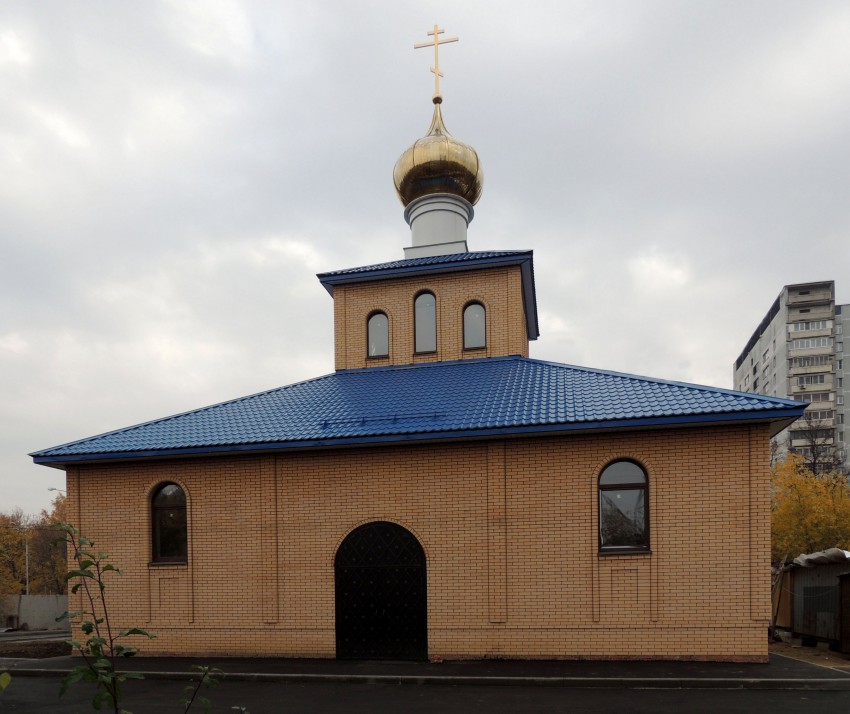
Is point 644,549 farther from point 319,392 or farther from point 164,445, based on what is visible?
point 164,445

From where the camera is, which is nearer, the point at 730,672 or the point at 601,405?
the point at 730,672

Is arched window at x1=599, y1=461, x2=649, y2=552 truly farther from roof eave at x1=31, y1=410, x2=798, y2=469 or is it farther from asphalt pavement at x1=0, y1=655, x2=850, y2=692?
asphalt pavement at x1=0, y1=655, x2=850, y2=692

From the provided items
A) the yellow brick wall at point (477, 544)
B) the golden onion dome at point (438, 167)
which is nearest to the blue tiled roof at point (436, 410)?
the yellow brick wall at point (477, 544)

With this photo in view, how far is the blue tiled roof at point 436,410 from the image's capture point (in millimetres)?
9406

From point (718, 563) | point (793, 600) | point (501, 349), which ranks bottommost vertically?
point (793, 600)

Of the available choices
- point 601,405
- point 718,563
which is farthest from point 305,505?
point 718,563

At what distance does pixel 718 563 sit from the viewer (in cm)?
926

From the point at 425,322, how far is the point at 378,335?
109 centimetres

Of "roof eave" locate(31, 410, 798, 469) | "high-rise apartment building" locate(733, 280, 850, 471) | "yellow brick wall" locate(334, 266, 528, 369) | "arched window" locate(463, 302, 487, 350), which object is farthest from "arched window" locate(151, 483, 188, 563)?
"high-rise apartment building" locate(733, 280, 850, 471)

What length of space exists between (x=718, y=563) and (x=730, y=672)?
4.68ft

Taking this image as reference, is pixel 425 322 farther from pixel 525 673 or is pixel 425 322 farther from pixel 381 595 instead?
pixel 525 673

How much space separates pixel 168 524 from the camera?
11.2m

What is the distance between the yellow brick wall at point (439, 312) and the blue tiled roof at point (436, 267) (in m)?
0.14

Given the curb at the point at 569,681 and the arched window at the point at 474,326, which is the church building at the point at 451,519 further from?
the arched window at the point at 474,326
